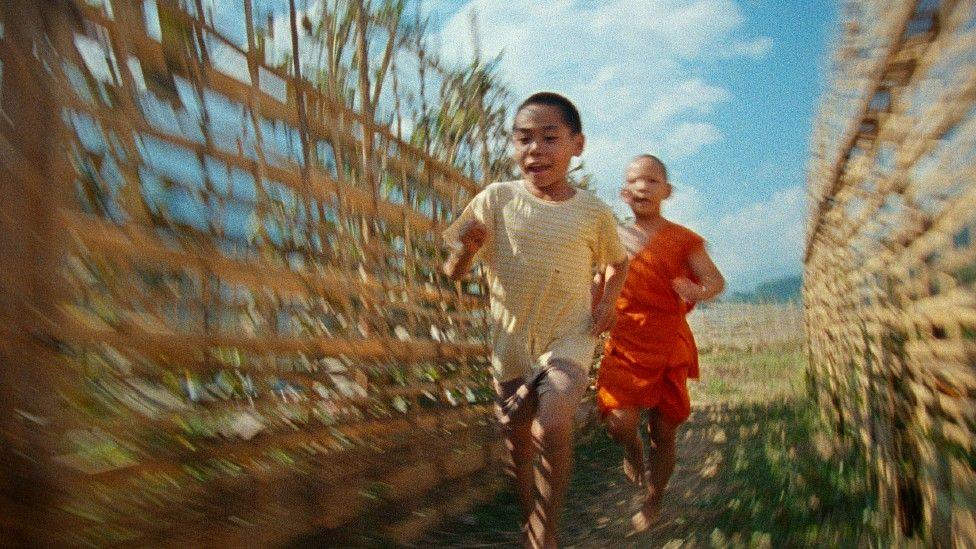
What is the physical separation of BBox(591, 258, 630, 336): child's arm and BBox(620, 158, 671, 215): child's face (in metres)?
0.82

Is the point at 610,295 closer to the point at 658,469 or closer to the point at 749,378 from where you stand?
the point at 658,469

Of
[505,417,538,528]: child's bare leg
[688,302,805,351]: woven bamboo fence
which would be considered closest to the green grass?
[688,302,805,351]: woven bamboo fence

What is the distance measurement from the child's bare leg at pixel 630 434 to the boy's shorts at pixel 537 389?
0.86 meters

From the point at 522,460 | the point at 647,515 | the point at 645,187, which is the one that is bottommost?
the point at 647,515

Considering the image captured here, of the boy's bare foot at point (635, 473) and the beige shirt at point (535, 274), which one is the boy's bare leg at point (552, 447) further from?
the boy's bare foot at point (635, 473)

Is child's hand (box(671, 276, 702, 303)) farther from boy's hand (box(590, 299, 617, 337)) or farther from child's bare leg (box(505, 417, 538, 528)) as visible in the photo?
child's bare leg (box(505, 417, 538, 528))

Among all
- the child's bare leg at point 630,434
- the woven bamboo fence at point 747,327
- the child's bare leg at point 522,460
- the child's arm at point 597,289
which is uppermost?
the woven bamboo fence at point 747,327

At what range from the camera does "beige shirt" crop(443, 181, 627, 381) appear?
2.65m

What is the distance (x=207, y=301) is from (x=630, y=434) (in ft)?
7.29

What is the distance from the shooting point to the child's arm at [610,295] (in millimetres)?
2801

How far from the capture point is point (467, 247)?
8.50 ft

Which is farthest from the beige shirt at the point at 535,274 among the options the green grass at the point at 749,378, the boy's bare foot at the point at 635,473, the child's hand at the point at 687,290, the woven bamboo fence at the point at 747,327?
the woven bamboo fence at the point at 747,327

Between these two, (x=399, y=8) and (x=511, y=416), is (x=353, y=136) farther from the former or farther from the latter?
(x=511, y=416)

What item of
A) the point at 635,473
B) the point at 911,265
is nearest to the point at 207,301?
the point at 911,265
